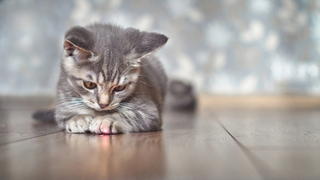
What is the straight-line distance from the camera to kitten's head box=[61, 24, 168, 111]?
140 centimetres

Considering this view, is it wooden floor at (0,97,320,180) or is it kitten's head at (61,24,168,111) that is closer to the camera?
wooden floor at (0,97,320,180)

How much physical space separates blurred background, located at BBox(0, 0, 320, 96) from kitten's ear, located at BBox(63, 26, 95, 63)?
7.62 ft

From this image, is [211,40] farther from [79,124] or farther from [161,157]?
[161,157]

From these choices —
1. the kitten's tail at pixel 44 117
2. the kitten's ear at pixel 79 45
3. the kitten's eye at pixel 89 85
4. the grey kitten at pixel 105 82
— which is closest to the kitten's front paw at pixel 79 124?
the grey kitten at pixel 105 82

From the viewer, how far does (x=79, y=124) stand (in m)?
1.42

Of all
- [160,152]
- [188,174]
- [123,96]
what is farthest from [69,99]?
[188,174]

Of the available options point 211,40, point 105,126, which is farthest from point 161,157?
point 211,40

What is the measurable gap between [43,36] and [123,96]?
104 inches

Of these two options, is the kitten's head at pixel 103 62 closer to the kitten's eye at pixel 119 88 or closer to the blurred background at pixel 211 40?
the kitten's eye at pixel 119 88

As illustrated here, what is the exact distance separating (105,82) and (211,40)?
8.76ft

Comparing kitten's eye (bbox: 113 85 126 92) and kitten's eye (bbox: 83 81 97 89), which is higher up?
kitten's eye (bbox: 83 81 97 89)

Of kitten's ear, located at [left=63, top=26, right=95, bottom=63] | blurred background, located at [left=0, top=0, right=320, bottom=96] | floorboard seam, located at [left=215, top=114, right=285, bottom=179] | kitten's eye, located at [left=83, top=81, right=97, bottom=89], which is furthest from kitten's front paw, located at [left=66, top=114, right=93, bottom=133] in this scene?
blurred background, located at [left=0, top=0, right=320, bottom=96]

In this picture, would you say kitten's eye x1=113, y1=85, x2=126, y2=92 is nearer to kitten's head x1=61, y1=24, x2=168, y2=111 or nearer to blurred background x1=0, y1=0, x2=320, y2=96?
kitten's head x1=61, y1=24, x2=168, y2=111

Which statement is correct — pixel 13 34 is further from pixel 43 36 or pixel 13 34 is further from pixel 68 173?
pixel 68 173
